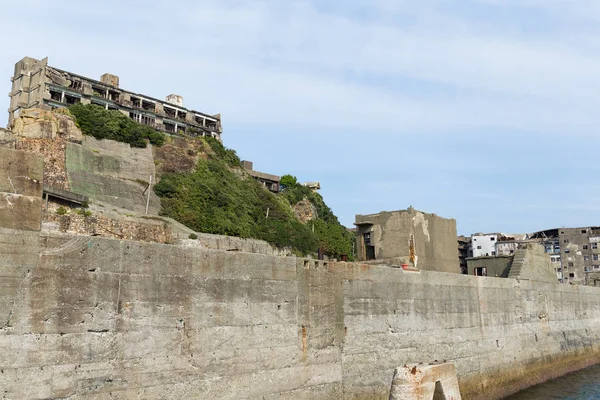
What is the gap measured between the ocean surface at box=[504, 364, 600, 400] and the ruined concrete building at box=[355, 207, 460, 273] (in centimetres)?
606

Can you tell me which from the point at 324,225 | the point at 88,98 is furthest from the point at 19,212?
the point at 324,225

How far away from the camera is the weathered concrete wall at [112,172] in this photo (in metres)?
46.8

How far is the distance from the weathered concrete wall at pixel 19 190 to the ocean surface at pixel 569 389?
18.4 meters

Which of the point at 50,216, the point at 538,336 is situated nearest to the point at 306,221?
the point at 50,216

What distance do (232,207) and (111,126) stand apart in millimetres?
15230

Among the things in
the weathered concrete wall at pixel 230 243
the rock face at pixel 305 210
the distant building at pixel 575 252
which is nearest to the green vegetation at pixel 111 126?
the weathered concrete wall at pixel 230 243

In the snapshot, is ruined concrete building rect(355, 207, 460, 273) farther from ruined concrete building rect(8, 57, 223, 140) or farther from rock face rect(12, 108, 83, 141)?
ruined concrete building rect(8, 57, 223, 140)

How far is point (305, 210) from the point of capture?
7512 cm

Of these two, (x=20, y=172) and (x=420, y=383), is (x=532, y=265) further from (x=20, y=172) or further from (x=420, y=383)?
(x=20, y=172)

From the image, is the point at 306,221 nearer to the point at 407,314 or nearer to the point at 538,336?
the point at 538,336

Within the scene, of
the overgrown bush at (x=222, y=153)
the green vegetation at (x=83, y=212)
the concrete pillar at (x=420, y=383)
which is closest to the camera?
the concrete pillar at (x=420, y=383)

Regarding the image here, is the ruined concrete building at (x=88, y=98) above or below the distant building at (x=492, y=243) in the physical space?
above

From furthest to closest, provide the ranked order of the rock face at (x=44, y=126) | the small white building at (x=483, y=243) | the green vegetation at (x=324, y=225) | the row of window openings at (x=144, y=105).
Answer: the small white building at (x=483, y=243) < the green vegetation at (x=324, y=225) < the row of window openings at (x=144, y=105) < the rock face at (x=44, y=126)

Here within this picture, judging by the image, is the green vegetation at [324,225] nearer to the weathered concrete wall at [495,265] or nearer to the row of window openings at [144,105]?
the row of window openings at [144,105]
